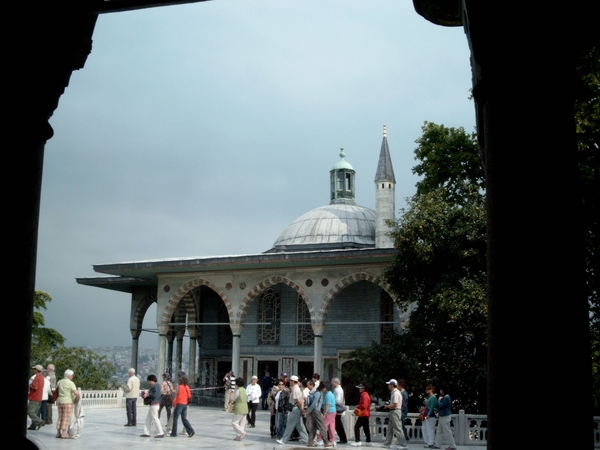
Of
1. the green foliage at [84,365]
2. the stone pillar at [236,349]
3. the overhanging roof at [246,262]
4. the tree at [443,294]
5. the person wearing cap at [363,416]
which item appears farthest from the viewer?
the green foliage at [84,365]

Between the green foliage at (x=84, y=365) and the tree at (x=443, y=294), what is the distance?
12.4 meters

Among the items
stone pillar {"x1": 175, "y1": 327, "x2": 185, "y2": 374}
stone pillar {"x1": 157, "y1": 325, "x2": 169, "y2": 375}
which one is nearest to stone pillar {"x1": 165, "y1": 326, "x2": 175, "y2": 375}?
stone pillar {"x1": 175, "y1": 327, "x2": 185, "y2": 374}

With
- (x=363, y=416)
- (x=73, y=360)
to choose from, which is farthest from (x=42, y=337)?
(x=363, y=416)

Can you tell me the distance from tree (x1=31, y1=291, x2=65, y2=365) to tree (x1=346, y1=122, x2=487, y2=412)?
13.8m

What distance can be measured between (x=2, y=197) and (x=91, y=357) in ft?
77.7

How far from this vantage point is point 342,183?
105 feet

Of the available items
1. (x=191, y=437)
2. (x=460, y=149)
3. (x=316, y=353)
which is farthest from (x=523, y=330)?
(x=316, y=353)

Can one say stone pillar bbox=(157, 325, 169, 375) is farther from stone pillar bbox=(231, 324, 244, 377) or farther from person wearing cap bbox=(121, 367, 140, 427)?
person wearing cap bbox=(121, 367, 140, 427)

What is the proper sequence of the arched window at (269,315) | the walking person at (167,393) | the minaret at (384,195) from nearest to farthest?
the walking person at (167,393)
the minaret at (384,195)
the arched window at (269,315)

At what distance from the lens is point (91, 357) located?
25516 mm

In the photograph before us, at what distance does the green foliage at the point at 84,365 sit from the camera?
2470 cm

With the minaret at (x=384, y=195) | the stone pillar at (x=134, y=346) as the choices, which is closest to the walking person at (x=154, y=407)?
the minaret at (x=384, y=195)

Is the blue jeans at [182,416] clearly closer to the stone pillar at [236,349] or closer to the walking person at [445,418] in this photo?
the walking person at [445,418]

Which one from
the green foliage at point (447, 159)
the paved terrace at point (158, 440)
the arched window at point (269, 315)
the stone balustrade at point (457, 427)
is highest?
the green foliage at point (447, 159)
